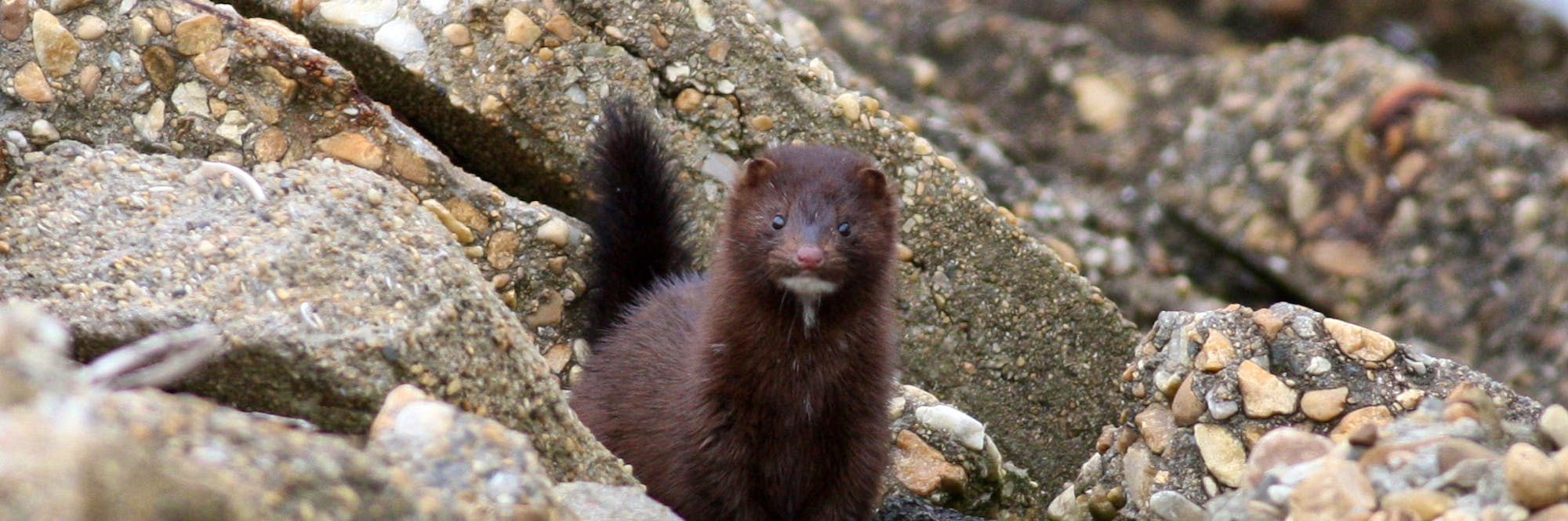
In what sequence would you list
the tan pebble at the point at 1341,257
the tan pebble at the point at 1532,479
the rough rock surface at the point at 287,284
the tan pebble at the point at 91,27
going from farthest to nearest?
the tan pebble at the point at 1341,257, the tan pebble at the point at 91,27, the rough rock surface at the point at 287,284, the tan pebble at the point at 1532,479

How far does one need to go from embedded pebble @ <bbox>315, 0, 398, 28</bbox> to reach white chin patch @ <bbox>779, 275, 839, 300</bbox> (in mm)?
1191

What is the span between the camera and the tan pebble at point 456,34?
4457 millimetres

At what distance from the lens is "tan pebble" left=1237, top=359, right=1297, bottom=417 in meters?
3.74

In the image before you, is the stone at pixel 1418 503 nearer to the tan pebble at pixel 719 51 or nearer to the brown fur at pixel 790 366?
the brown fur at pixel 790 366

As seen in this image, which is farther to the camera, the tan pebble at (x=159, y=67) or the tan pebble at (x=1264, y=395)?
the tan pebble at (x=159, y=67)

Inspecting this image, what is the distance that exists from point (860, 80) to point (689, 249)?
1.16m

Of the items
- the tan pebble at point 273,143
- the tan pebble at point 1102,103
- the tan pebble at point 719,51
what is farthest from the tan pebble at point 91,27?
the tan pebble at point 1102,103

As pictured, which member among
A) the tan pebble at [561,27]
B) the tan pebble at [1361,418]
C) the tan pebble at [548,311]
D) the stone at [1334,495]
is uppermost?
the stone at [1334,495]

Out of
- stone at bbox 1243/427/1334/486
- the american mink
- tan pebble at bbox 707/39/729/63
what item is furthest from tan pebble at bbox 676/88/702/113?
stone at bbox 1243/427/1334/486

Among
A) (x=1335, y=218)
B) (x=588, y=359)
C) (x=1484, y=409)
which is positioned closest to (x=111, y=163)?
(x=588, y=359)

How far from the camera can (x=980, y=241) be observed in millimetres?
4785

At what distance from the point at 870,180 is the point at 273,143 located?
139 centimetres

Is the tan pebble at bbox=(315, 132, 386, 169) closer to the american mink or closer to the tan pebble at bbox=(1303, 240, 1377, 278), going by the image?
the american mink

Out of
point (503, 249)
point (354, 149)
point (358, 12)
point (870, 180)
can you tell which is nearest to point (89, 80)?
point (354, 149)
